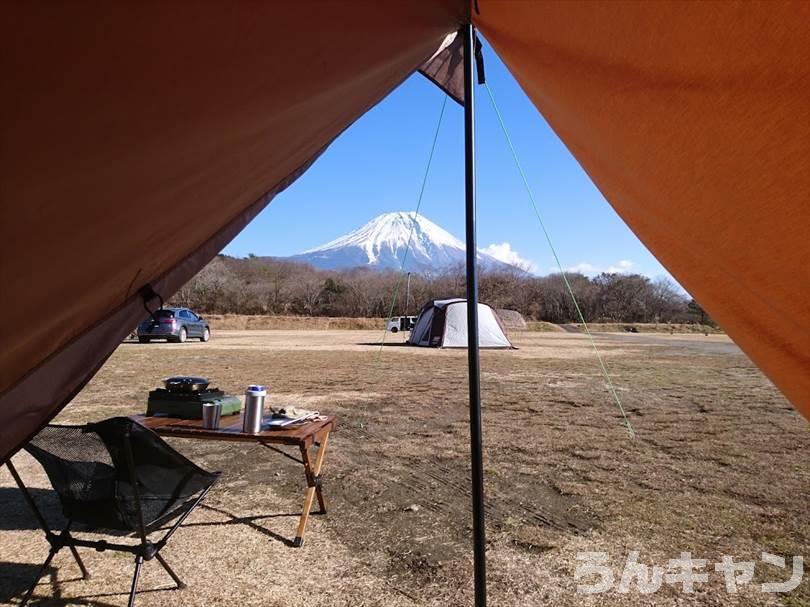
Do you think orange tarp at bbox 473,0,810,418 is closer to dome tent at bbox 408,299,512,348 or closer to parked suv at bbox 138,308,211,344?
dome tent at bbox 408,299,512,348

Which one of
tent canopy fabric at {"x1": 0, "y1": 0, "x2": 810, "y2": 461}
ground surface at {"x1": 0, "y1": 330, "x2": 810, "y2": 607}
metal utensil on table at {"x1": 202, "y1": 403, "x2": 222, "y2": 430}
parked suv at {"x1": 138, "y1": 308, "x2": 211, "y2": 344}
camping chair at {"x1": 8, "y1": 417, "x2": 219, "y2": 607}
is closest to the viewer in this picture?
tent canopy fabric at {"x1": 0, "y1": 0, "x2": 810, "y2": 461}

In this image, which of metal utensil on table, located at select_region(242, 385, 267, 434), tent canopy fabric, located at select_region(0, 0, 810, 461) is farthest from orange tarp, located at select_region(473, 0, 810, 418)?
metal utensil on table, located at select_region(242, 385, 267, 434)

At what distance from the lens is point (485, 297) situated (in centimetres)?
4856

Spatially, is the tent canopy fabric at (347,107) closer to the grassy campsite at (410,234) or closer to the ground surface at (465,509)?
the grassy campsite at (410,234)

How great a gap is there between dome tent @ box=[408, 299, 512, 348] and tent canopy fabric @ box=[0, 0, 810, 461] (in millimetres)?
16066

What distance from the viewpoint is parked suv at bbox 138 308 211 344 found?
19.4 metres

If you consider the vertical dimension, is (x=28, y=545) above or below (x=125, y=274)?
below

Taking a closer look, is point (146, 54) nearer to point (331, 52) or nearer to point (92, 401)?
point (331, 52)

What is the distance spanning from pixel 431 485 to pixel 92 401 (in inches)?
227

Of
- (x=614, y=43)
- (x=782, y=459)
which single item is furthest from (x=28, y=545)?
(x=782, y=459)

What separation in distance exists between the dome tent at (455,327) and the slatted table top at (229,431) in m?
14.4

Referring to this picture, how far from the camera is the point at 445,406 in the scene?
751 centimetres

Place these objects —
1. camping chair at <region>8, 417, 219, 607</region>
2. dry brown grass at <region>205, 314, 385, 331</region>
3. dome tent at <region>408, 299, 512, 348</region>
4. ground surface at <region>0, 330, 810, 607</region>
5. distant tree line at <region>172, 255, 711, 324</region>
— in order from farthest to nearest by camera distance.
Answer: distant tree line at <region>172, 255, 711, 324</region>, dry brown grass at <region>205, 314, 385, 331</region>, dome tent at <region>408, 299, 512, 348</region>, ground surface at <region>0, 330, 810, 607</region>, camping chair at <region>8, 417, 219, 607</region>

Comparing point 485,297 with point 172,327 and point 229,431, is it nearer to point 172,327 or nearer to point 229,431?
point 172,327
